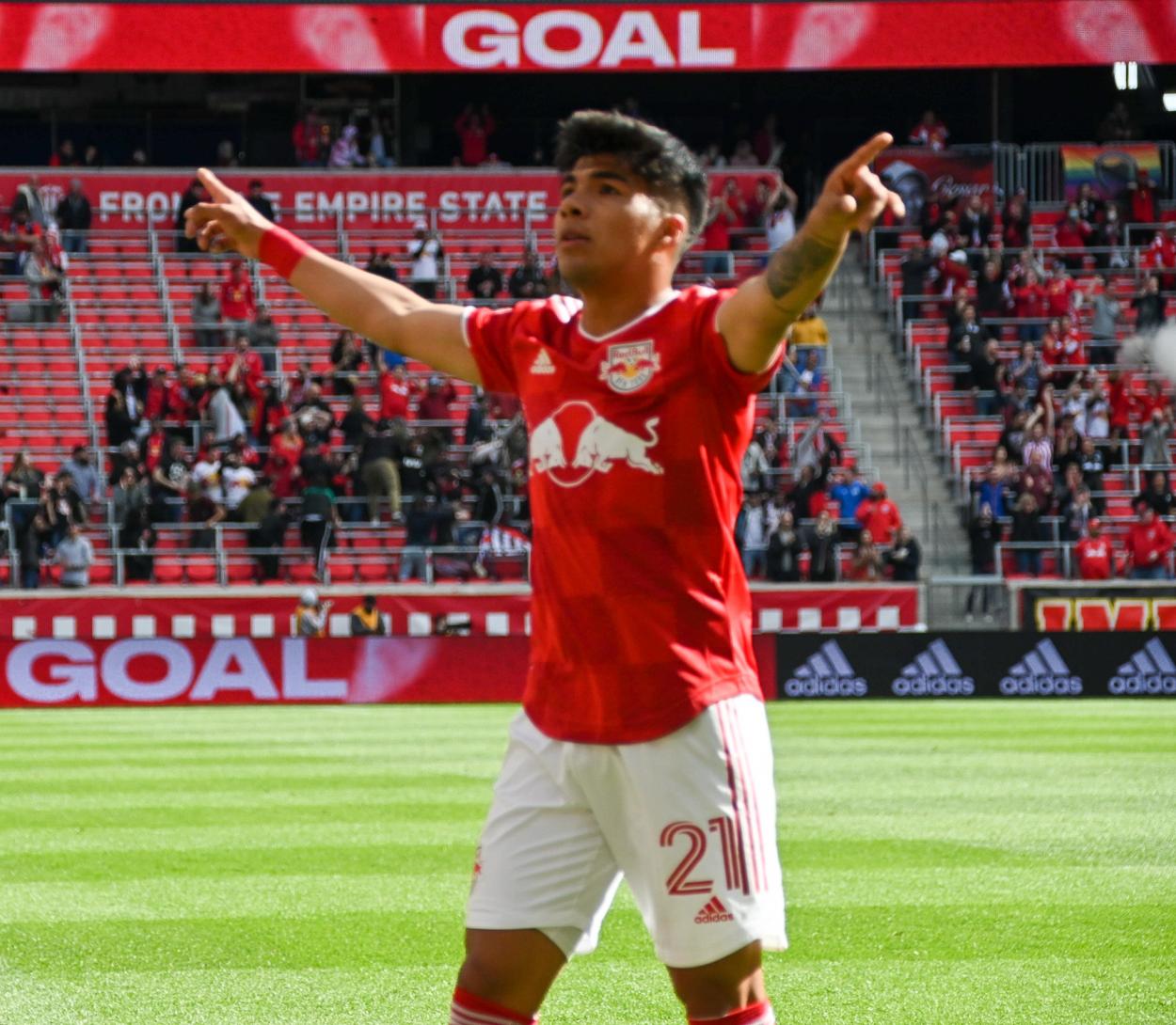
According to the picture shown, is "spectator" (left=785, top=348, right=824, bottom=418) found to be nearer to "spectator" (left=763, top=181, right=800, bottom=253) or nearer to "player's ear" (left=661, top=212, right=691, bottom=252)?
"spectator" (left=763, top=181, right=800, bottom=253)

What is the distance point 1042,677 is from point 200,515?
12.0 meters

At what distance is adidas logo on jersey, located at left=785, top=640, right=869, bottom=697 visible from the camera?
24266 millimetres

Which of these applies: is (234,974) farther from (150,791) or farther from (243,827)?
(150,791)

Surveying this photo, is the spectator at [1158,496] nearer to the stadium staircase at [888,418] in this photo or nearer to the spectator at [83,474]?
the stadium staircase at [888,418]

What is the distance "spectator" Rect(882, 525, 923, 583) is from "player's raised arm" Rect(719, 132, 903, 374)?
951 inches

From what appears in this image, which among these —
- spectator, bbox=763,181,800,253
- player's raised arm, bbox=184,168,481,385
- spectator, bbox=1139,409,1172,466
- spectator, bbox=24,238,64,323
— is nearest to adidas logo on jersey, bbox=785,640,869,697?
spectator, bbox=1139,409,1172,466

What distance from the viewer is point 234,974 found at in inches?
302

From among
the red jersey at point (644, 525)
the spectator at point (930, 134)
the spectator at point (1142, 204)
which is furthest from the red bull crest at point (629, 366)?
the spectator at point (930, 134)

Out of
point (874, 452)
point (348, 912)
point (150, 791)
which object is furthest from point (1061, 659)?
point (348, 912)

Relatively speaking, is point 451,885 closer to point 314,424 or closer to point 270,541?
A: point 270,541

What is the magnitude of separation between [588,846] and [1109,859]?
6.69m

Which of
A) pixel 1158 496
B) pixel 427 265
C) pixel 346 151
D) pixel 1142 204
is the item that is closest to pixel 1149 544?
pixel 1158 496

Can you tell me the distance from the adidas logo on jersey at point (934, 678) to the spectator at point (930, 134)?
17117mm

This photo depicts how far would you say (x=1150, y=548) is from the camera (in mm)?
28500
